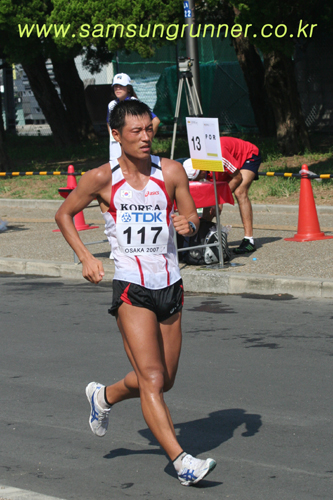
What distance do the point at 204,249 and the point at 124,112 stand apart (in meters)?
5.52

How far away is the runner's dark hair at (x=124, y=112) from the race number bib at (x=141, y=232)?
1.53 ft

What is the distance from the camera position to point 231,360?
6207 mm

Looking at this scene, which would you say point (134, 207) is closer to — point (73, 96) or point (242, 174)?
point (242, 174)

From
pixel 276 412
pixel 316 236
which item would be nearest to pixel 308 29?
pixel 316 236

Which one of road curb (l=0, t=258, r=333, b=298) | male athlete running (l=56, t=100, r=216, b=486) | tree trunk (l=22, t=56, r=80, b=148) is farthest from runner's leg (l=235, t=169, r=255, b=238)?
tree trunk (l=22, t=56, r=80, b=148)

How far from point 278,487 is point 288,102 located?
15589 millimetres

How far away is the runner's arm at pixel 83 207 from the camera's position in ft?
13.3

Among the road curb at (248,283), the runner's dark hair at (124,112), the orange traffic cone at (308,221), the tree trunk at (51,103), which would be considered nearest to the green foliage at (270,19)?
the orange traffic cone at (308,221)

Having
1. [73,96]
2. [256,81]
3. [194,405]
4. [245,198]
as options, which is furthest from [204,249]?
[73,96]

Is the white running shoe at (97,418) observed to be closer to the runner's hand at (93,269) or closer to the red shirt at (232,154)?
the runner's hand at (93,269)

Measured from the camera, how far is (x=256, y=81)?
23250 mm

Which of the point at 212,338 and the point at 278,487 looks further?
the point at 212,338

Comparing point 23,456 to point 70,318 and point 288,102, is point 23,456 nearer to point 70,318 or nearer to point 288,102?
point 70,318

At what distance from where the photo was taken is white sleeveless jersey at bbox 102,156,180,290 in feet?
13.4
